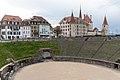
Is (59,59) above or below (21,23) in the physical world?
below

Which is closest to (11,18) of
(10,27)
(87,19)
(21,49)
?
(10,27)

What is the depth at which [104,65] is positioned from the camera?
3195 centimetres

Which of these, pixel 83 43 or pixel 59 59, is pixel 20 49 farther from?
pixel 83 43

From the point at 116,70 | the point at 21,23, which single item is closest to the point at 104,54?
the point at 116,70

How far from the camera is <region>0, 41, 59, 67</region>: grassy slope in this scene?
3823 cm

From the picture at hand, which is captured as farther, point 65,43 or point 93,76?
point 65,43

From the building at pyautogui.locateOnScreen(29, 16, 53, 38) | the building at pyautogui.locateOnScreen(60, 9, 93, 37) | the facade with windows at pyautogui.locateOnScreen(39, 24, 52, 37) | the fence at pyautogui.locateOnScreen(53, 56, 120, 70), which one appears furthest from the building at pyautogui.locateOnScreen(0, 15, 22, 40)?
the fence at pyautogui.locateOnScreen(53, 56, 120, 70)

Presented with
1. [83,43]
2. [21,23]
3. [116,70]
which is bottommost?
[116,70]

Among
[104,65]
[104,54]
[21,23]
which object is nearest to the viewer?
[104,65]

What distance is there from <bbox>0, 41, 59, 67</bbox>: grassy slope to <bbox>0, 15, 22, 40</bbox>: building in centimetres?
2385

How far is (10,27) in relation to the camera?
70.2 meters

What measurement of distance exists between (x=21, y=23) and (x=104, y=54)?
45263 millimetres

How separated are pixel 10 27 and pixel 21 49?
1154 inches

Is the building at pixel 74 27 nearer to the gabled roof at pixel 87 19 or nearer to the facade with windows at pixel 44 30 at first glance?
the gabled roof at pixel 87 19
